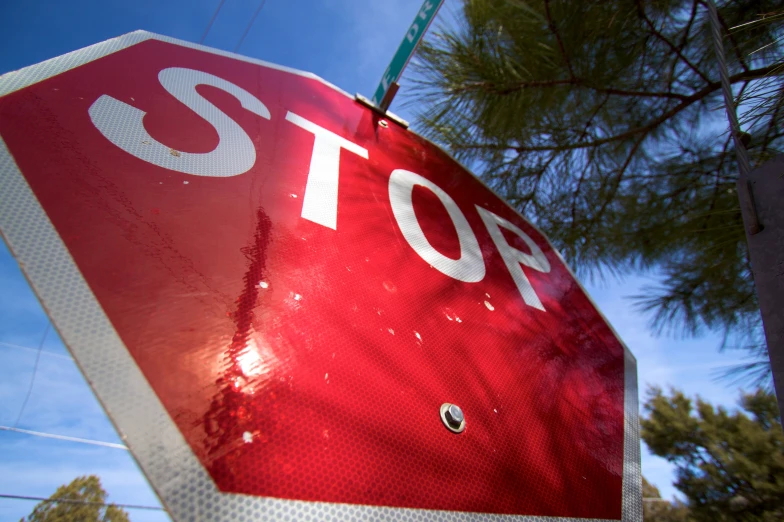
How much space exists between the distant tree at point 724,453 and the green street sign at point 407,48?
7.83m

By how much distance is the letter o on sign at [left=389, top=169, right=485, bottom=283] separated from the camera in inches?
30.7

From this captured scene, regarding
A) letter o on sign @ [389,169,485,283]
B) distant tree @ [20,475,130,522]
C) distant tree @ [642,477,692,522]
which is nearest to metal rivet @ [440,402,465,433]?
letter o on sign @ [389,169,485,283]

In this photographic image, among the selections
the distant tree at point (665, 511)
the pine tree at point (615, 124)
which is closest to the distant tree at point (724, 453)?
the distant tree at point (665, 511)

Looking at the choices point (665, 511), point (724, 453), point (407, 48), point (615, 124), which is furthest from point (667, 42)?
point (665, 511)

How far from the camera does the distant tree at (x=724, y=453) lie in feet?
23.8

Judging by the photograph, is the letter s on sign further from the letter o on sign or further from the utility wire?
the utility wire

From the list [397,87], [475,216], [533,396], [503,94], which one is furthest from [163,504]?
[503,94]

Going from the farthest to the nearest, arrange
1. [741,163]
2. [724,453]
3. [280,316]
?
[724,453], [741,163], [280,316]

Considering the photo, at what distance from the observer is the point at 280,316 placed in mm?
470

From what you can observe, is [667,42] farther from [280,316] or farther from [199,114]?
[280,316]

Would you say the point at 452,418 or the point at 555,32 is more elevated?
the point at 555,32

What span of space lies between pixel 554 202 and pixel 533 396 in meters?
1.85

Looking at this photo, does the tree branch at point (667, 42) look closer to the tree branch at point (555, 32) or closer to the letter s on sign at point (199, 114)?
the tree branch at point (555, 32)

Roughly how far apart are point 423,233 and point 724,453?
10845 mm
